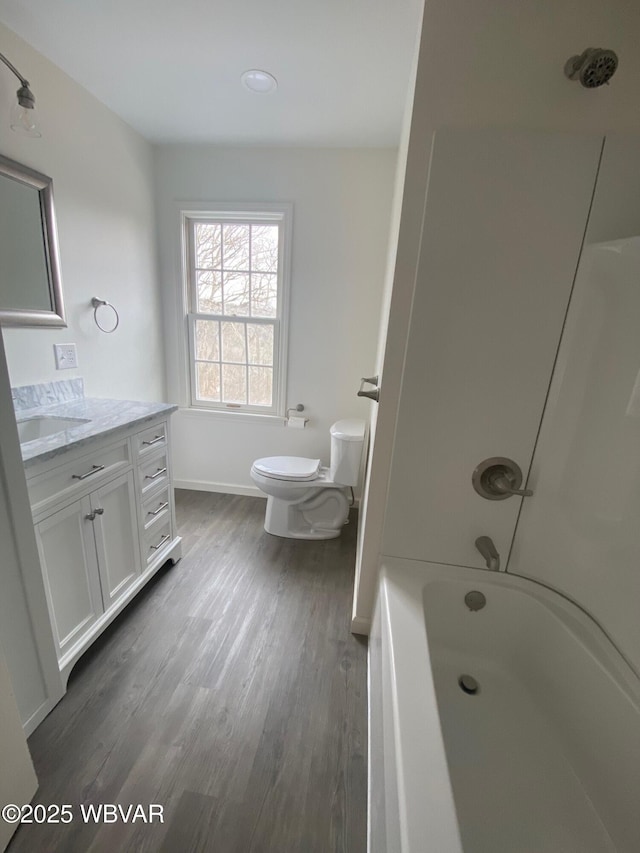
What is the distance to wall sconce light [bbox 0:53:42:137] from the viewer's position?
1270 millimetres

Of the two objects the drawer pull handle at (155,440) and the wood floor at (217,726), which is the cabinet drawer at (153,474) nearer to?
the drawer pull handle at (155,440)

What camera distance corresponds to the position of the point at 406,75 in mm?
1504

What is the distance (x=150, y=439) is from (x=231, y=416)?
3.40 ft

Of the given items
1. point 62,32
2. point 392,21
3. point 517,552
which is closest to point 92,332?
point 62,32

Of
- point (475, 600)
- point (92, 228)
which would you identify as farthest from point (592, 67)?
point (92, 228)

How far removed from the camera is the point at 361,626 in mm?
1560

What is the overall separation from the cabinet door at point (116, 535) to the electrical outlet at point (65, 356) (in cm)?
75

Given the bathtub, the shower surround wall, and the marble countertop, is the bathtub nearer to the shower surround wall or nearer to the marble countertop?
the shower surround wall

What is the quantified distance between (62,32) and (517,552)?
107 inches

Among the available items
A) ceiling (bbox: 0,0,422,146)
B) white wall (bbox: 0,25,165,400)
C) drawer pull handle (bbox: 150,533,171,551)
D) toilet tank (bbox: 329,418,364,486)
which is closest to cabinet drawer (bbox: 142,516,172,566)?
drawer pull handle (bbox: 150,533,171,551)

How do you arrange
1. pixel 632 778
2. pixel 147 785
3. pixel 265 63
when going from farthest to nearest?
1. pixel 265 63
2. pixel 147 785
3. pixel 632 778

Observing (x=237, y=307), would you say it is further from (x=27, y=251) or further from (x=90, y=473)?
(x=90, y=473)

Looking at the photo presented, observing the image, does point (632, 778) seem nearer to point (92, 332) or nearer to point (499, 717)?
point (499, 717)

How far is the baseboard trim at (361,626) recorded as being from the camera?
155 cm
